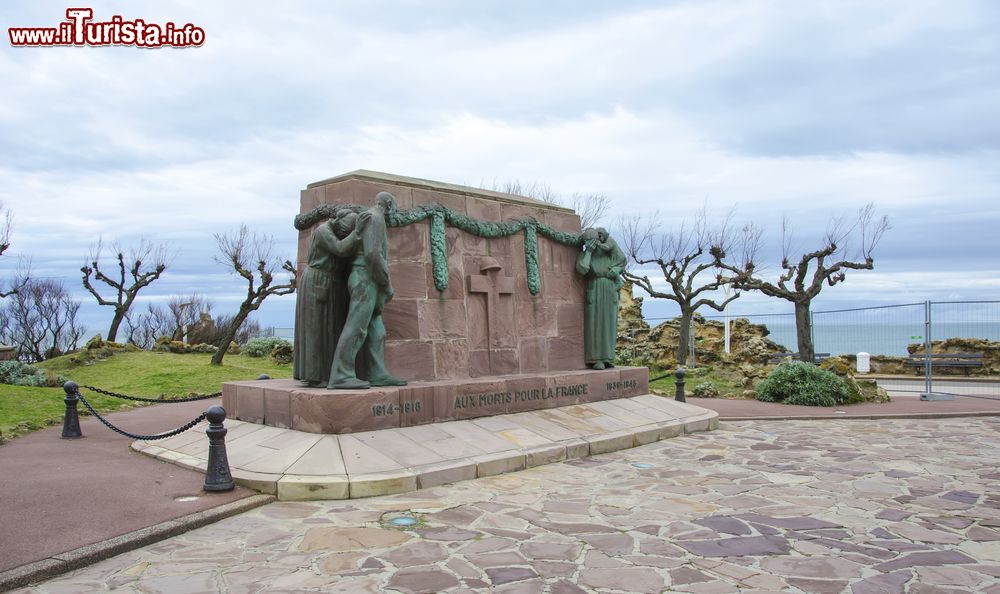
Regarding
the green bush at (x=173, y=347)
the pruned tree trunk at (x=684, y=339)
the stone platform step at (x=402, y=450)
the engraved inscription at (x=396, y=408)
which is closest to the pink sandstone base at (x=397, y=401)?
the engraved inscription at (x=396, y=408)

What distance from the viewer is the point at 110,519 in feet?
18.0

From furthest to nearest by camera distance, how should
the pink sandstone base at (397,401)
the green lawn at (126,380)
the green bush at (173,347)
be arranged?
the green bush at (173,347) → the green lawn at (126,380) → the pink sandstone base at (397,401)

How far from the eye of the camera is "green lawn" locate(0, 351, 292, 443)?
10.9 meters

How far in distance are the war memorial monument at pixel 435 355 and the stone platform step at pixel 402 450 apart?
0.06 feet

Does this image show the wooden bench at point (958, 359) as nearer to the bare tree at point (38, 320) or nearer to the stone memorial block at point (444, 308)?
the stone memorial block at point (444, 308)

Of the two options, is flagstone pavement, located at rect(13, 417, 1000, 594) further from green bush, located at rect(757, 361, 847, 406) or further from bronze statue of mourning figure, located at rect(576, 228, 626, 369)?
green bush, located at rect(757, 361, 847, 406)

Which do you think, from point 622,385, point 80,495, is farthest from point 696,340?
point 80,495

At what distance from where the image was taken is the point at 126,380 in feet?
59.1

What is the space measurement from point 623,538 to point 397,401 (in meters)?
3.31

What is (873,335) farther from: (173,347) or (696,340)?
(173,347)

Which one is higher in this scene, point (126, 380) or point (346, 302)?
point (346, 302)

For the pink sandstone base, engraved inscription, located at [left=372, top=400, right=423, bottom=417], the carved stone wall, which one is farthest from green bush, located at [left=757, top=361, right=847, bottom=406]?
engraved inscription, located at [left=372, top=400, right=423, bottom=417]

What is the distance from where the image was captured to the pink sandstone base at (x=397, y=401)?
7477 mm

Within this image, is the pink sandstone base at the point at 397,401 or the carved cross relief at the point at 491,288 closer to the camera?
the pink sandstone base at the point at 397,401
